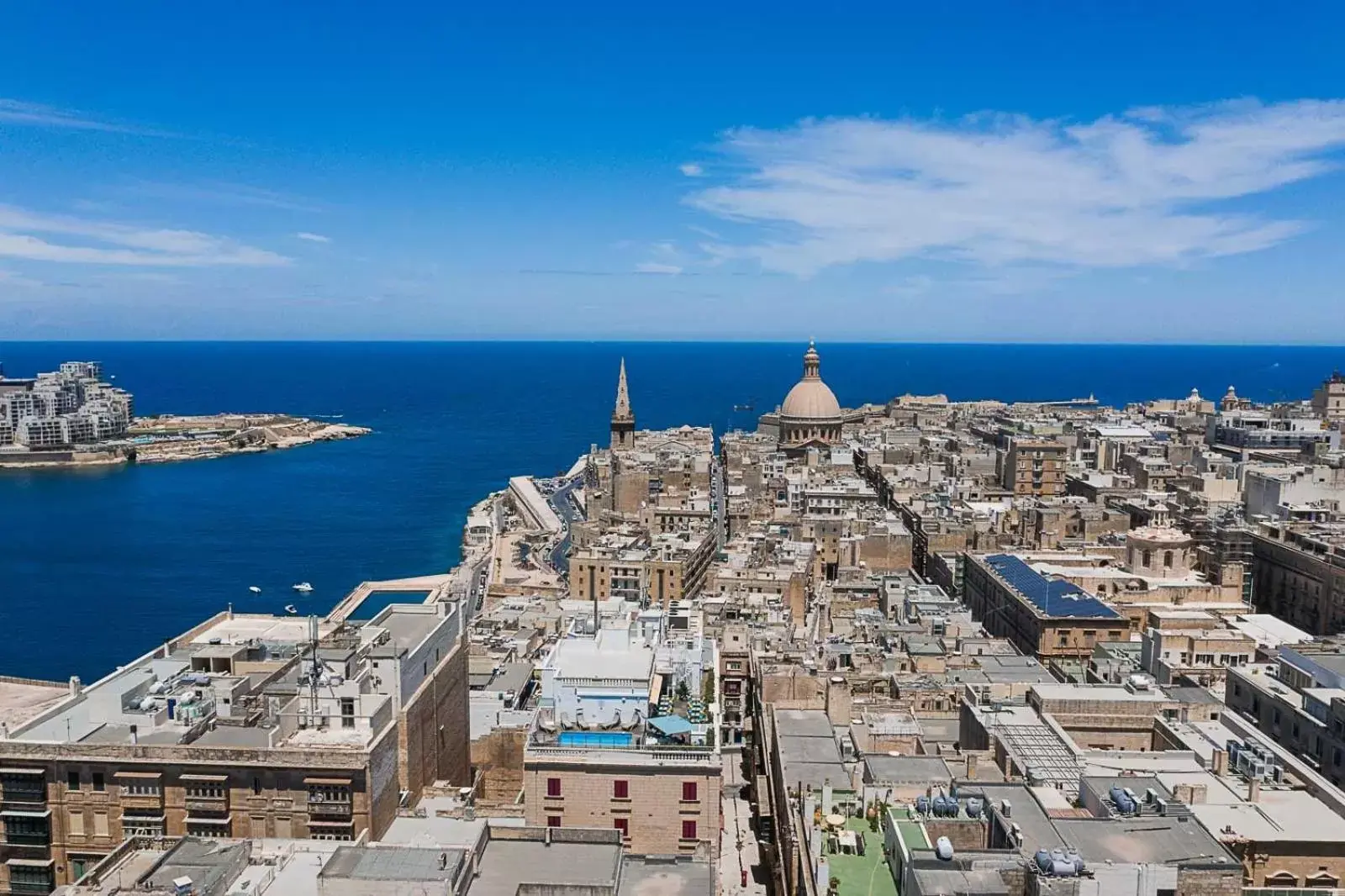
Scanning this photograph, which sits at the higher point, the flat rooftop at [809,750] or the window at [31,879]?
the flat rooftop at [809,750]

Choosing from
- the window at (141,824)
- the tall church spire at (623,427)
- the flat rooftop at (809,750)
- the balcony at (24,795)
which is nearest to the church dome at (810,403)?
the tall church spire at (623,427)

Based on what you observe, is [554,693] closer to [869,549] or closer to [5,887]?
[5,887]

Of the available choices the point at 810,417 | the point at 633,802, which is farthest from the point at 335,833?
the point at 810,417

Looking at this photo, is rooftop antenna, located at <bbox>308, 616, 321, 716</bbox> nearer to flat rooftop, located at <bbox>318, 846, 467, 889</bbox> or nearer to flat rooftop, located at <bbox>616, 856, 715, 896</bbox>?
flat rooftop, located at <bbox>318, 846, 467, 889</bbox>

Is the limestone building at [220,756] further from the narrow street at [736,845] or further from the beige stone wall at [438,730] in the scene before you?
the narrow street at [736,845]

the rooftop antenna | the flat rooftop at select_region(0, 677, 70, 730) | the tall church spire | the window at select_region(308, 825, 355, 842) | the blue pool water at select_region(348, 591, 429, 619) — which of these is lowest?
the blue pool water at select_region(348, 591, 429, 619)

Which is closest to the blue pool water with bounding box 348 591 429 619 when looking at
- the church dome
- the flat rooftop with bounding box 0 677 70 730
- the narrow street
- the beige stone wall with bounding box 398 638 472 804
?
the flat rooftop with bounding box 0 677 70 730

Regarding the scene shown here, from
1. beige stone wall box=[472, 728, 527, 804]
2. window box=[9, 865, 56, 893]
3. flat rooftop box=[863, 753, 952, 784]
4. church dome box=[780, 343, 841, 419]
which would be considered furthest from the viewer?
church dome box=[780, 343, 841, 419]
